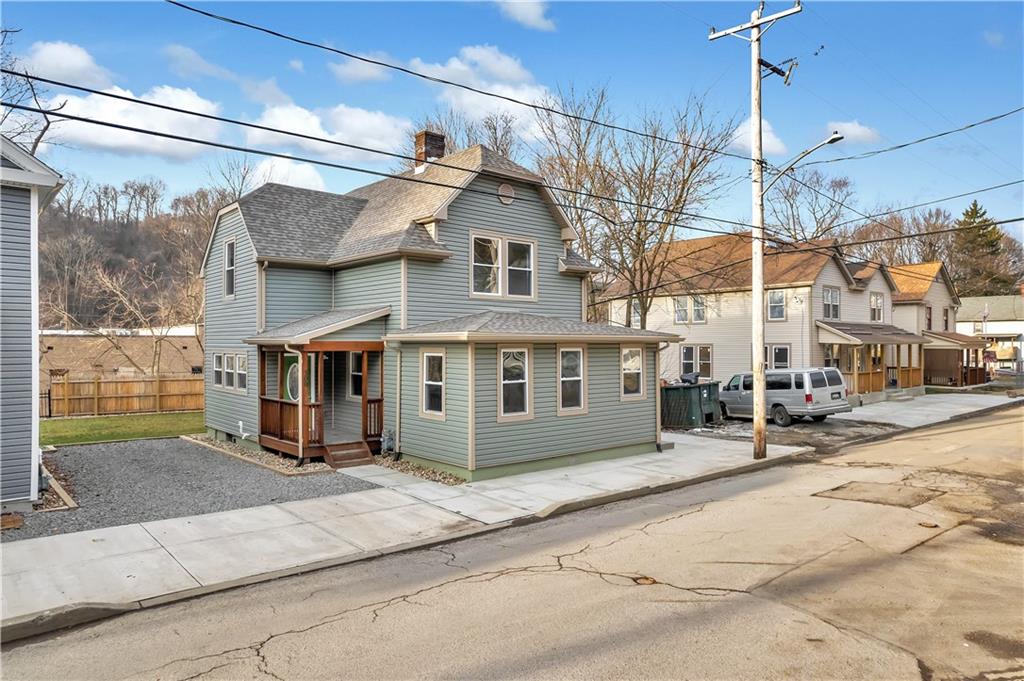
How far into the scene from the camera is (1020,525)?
9.57 m

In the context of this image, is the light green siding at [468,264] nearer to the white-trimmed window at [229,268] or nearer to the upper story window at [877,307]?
the white-trimmed window at [229,268]

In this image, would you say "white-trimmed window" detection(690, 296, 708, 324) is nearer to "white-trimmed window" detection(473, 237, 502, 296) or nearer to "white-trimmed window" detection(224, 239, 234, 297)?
"white-trimmed window" detection(473, 237, 502, 296)

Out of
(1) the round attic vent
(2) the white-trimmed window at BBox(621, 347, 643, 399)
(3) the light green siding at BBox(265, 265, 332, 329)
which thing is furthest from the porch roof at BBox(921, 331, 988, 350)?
(3) the light green siding at BBox(265, 265, 332, 329)

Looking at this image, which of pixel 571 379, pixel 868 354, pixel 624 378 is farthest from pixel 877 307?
pixel 571 379

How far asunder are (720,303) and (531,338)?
20536 millimetres

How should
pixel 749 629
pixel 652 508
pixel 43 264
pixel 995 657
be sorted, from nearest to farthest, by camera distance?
pixel 995 657 < pixel 749 629 < pixel 652 508 < pixel 43 264

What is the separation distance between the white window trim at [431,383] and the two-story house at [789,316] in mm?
14091

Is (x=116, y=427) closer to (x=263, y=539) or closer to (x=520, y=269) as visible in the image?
(x=520, y=269)

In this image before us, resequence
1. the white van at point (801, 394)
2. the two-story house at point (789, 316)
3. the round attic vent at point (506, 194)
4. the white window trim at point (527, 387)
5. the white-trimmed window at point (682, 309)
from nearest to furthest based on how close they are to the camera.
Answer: the white window trim at point (527, 387) → the round attic vent at point (506, 194) → the white van at point (801, 394) → the two-story house at point (789, 316) → the white-trimmed window at point (682, 309)

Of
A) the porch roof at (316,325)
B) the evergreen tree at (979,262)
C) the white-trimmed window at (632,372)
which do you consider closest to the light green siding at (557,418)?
the white-trimmed window at (632,372)

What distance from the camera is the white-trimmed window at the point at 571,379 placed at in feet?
47.4

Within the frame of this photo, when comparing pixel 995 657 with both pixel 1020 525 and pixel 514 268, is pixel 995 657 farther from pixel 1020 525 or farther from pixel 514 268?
pixel 514 268

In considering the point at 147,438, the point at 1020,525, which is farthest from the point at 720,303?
the point at 147,438

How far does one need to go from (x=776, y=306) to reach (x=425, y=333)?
2134cm
